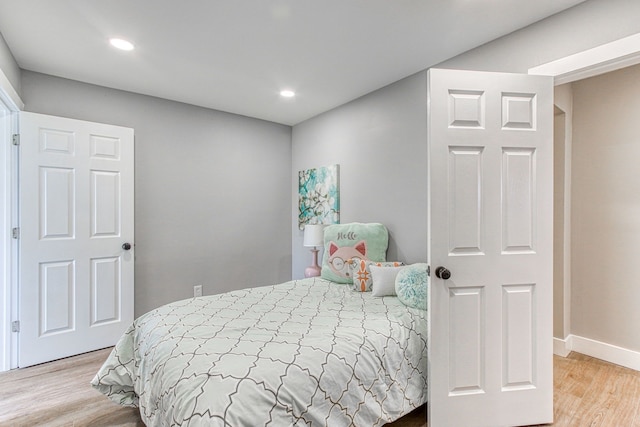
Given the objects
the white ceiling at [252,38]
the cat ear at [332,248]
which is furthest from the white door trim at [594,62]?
the cat ear at [332,248]

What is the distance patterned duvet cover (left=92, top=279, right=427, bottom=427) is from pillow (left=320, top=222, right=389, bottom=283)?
0.59 metres

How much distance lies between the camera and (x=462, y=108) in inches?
70.0

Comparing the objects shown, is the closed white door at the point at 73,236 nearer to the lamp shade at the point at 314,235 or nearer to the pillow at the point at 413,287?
the lamp shade at the point at 314,235

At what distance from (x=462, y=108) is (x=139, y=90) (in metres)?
2.98

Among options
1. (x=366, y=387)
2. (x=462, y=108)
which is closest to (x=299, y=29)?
(x=462, y=108)

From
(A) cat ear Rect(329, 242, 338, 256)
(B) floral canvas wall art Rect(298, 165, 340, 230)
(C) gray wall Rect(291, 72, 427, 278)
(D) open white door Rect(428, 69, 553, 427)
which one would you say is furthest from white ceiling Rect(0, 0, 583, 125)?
(A) cat ear Rect(329, 242, 338, 256)

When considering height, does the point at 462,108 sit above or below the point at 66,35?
below

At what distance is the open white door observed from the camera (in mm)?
1758

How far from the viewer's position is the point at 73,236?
9.23 feet

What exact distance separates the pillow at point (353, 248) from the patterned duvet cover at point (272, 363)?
1.94ft

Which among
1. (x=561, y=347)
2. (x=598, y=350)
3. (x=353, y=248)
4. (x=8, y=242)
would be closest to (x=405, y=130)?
(x=353, y=248)

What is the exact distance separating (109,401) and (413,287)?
2183 millimetres

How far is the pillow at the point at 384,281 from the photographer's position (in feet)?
7.89

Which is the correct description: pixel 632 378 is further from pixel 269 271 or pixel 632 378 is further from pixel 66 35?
pixel 66 35
